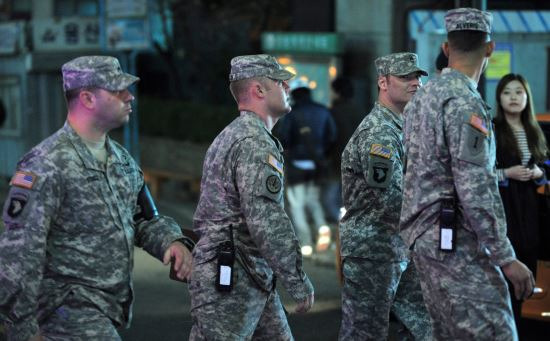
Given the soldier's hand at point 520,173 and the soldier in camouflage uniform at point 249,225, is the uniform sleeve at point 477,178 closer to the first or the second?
the soldier in camouflage uniform at point 249,225

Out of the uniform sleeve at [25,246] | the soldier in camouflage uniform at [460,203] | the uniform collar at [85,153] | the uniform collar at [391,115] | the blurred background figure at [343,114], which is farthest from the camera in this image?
the blurred background figure at [343,114]

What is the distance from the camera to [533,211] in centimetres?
725

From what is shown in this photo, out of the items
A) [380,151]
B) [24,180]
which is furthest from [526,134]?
[24,180]

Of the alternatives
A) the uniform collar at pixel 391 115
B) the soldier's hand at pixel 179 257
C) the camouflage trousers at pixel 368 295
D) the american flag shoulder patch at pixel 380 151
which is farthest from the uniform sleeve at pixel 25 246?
the uniform collar at pixel 391 115

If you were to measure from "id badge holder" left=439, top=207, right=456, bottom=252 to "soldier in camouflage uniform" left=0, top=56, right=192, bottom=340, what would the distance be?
3.73 feet

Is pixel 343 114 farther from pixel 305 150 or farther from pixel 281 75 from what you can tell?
pixel 281 75

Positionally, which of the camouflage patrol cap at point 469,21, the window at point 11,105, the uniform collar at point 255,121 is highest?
the camouflage patrol cap at point 469,21

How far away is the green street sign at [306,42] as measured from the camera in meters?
16.2

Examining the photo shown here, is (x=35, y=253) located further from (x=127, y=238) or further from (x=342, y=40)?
(x=342, y=40)

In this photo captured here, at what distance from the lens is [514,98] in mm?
7543

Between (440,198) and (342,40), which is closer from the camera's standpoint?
(440,198)

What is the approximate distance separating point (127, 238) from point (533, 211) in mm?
3521

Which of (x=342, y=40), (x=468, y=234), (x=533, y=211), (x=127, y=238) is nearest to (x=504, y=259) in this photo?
(x=468, y=234)

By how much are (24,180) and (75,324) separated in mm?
635
